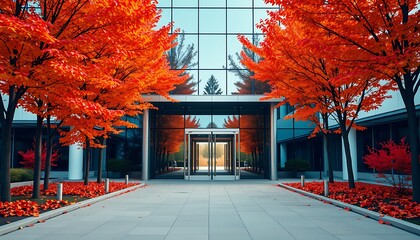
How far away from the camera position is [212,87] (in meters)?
29.6

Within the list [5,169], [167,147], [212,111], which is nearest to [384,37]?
[5,169]

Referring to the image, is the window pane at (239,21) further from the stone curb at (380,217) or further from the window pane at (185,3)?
the stone curb at (380,217)

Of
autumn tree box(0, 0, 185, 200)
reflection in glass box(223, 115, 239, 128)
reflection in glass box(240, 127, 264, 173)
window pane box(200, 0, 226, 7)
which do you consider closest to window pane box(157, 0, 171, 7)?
window pane box(200, 0, 226, 7)

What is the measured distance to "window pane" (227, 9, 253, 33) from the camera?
1196 inches

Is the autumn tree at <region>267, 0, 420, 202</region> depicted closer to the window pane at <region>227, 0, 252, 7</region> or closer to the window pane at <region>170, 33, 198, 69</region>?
the window pane at <region>170, 33, 198, 69</region>

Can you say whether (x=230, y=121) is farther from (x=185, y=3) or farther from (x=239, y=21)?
(x=185, y=3)

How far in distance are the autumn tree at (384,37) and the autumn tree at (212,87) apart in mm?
16127

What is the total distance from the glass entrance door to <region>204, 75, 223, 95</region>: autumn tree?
2.78 metres

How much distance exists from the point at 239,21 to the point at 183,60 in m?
5.26

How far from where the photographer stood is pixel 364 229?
914 cm

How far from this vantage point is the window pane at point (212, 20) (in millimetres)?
30516

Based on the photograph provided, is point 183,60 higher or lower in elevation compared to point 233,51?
lower

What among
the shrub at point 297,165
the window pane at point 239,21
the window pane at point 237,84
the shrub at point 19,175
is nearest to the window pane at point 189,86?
the window pane at point 237,84

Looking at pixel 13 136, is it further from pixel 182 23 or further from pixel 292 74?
pixel 292 74
